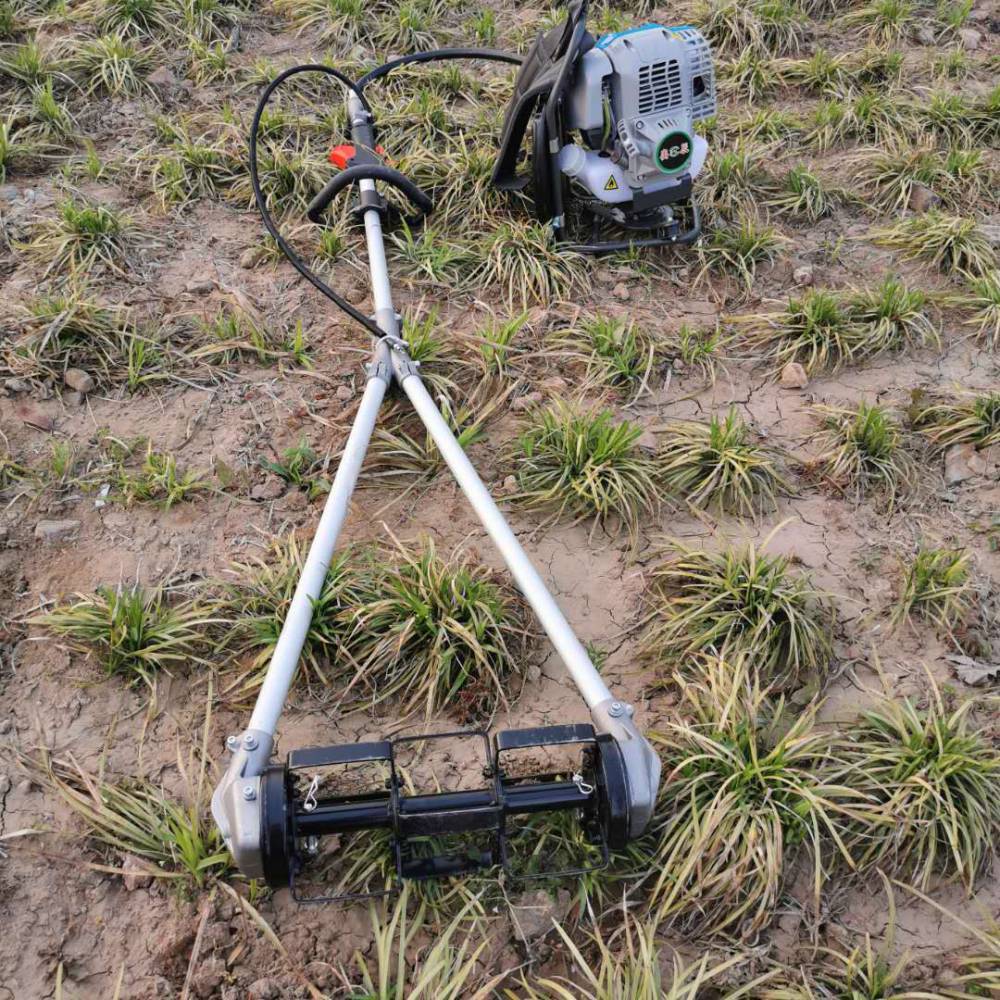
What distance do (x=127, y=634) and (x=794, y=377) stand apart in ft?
7.89

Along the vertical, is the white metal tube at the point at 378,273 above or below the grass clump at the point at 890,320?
above

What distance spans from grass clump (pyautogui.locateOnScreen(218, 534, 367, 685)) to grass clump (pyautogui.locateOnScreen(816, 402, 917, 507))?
1.60 meters

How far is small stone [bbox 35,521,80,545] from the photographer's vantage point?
111 inches

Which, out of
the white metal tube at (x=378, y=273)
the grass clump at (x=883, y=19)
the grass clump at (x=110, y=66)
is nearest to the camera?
the white metal tube at (x=378, y=273)

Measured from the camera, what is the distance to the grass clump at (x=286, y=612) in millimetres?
2506

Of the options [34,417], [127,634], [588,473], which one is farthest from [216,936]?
[34,417]

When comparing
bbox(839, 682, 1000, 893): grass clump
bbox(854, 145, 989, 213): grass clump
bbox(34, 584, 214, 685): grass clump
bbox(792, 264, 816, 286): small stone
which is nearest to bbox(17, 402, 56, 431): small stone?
bbox(34, 584, 214, 685): grass clump

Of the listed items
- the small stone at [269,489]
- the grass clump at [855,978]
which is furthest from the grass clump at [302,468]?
the grass clump at [855,978]

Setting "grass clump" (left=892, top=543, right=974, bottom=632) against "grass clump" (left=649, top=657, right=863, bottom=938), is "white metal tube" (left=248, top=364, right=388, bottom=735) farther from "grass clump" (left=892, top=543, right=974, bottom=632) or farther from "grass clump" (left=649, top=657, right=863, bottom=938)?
"grass clump" (left=892, top=543, right=974, bottom=632)

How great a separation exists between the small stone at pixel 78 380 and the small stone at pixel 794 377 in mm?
2499

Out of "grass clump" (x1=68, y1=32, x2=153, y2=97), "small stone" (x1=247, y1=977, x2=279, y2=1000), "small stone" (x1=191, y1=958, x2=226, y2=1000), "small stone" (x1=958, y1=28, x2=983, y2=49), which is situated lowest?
"small stone" (x1=247, y1=977, x2=279, y2=1000)

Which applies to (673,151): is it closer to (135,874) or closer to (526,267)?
(526,267)

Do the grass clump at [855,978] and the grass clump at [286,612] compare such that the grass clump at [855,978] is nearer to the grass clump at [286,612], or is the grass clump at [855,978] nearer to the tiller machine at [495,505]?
the tiller machine at [495,505]

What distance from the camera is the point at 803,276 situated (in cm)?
382
